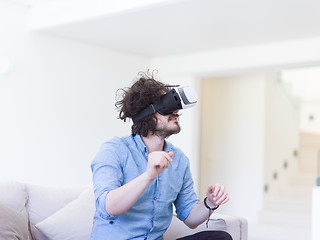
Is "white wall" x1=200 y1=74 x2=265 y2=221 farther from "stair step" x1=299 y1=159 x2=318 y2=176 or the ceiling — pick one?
"stair step" x1=299 y1=159 x2=318 y2=176

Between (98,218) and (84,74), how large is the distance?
12.1ft

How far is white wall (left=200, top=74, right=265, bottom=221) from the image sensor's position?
6.77 meters

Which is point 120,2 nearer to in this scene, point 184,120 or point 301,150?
point 184,120

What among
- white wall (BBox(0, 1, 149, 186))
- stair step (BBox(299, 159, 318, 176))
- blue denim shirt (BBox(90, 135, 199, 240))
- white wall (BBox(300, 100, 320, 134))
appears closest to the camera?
blue denim shirt (BBox(90, 135, 199, 240))

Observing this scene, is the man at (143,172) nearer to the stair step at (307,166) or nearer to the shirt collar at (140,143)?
the shirt collar at (140,143)

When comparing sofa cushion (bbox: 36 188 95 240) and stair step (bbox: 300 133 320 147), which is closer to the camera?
sofa cushion (bbox: 36 188 95 240)

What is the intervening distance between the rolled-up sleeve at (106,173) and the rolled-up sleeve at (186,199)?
0.40 meters

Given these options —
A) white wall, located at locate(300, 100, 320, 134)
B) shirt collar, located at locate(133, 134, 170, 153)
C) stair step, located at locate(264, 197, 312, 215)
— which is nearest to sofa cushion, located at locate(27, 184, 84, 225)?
shirt collar, located at locate(133, 134, 170, 153)

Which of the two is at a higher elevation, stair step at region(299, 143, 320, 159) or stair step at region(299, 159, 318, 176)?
stair step at region(299, 143, 320, 159)

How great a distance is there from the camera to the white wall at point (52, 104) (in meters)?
4.80

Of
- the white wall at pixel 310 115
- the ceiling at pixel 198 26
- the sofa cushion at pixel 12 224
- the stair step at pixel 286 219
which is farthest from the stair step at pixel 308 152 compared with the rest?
the sofa cushion at pixel 12 224

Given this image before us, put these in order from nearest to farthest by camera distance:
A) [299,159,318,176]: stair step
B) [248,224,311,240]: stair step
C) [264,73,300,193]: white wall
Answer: [248,224,311,240]: stair step
[264,73,300,193]: white wall
[299,159,318,176]: stair step

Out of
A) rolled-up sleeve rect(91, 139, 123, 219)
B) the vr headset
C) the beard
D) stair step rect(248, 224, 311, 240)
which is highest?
the vr headset

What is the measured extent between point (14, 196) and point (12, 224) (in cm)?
35
